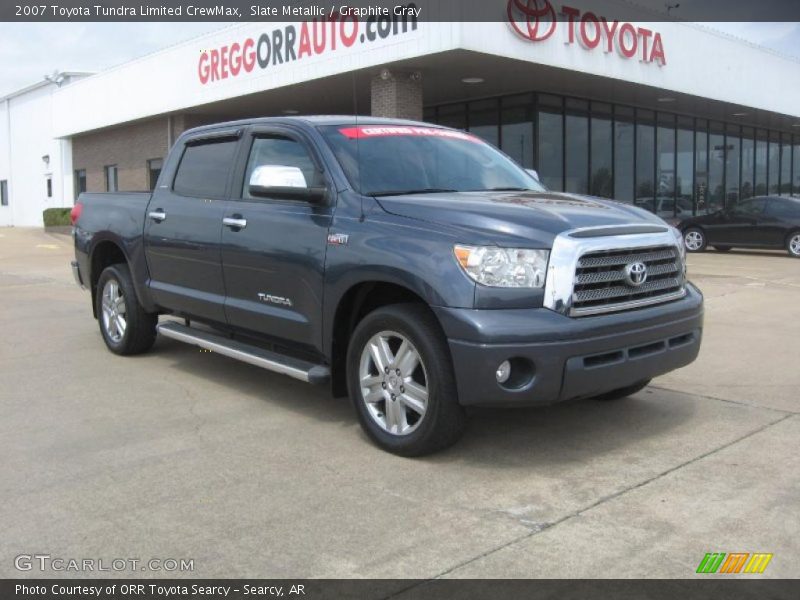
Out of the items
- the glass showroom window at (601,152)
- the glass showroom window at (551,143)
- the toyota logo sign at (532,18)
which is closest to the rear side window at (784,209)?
the glass showroom window at (601,152)

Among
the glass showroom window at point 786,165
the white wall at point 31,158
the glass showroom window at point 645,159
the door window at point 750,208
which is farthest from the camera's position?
the white wall at point 31,158

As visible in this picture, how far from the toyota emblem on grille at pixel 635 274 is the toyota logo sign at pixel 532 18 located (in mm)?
12051

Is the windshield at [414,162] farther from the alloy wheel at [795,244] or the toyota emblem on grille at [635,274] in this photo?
the alloy wheel at [795,244]

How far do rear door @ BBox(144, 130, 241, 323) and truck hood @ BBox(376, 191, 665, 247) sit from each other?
167 centimetres

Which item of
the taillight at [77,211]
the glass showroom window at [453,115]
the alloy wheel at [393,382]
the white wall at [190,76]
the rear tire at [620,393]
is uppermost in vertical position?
the white wall at [190,76]

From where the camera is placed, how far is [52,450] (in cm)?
464

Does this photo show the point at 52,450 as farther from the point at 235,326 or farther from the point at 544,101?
the point at 544,101

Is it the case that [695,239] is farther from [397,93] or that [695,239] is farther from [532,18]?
[397,93]

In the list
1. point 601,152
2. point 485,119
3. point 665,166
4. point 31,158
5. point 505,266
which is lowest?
point 505,266

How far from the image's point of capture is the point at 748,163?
99.2ft

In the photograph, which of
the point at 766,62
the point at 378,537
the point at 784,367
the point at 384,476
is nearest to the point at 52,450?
the point at 384,476

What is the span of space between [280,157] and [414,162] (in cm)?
95

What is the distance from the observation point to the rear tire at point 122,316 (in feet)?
22.9

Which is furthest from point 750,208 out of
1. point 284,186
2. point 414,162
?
point 284,186
